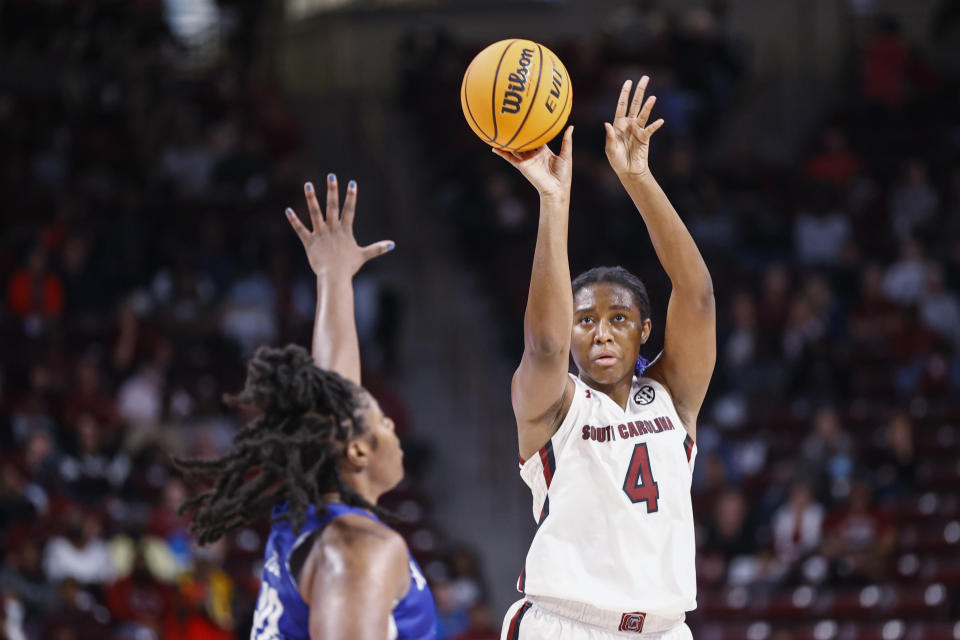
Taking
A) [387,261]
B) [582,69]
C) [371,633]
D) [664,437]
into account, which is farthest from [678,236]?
[582,69]

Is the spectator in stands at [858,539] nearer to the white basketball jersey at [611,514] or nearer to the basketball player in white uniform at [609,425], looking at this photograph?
the basketball player in white uniform at [609,425]

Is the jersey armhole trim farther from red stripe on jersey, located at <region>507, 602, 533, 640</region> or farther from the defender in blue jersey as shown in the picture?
red stripe on jersey, located at <region>507, 602, 533, 640</region>

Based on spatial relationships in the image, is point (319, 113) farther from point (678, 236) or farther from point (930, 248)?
point (678, 236)

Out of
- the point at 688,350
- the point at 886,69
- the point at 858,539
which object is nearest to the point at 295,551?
the point at 688,350

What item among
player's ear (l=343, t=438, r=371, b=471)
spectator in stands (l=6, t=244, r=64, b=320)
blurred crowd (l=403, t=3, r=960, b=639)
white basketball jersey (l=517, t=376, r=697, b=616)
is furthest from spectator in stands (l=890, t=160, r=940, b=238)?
player's ear (l=343, t=438, r=371, b=471)

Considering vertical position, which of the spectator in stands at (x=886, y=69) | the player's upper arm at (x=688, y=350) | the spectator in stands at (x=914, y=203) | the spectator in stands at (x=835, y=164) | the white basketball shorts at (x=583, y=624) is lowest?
the white basketball shorts at (x=583, y=624)

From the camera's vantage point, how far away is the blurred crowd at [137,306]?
9.07 metres

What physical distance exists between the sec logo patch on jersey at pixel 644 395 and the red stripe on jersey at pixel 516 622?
76cm

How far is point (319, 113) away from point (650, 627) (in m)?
12.1

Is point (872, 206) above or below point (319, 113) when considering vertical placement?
below

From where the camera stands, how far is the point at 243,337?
1162cm

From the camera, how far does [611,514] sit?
4109 millimetres

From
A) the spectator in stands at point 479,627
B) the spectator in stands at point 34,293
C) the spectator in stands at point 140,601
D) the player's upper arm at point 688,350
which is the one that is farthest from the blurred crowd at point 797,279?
the spectator in stands at point 34,293

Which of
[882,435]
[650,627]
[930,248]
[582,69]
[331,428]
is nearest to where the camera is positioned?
[331,428]
